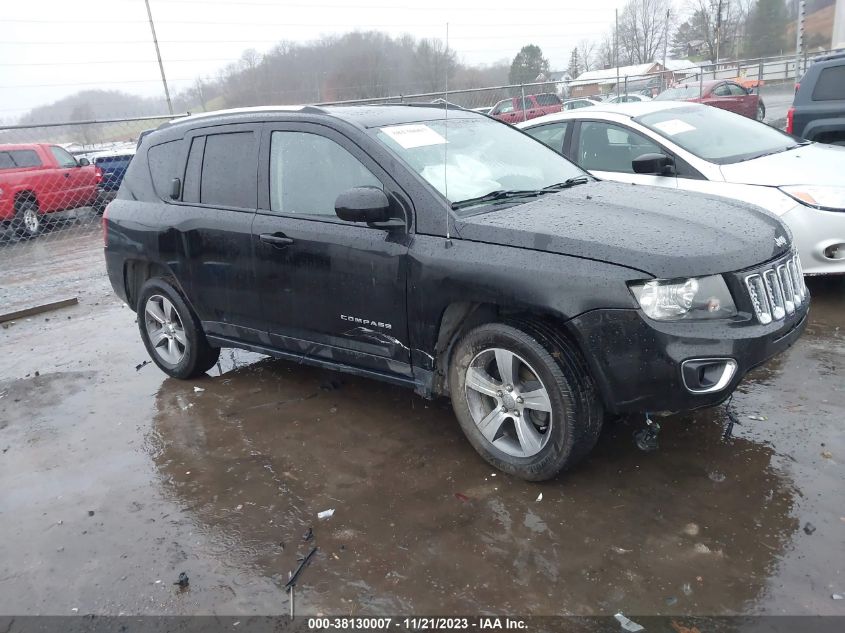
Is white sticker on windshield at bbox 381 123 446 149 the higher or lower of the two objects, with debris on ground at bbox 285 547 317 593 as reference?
higher

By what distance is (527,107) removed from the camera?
19.8 m

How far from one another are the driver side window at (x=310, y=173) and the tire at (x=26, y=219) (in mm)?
11559

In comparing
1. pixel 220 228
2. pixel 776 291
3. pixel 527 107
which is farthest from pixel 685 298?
pixel 527 107

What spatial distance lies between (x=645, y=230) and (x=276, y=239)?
2123mm

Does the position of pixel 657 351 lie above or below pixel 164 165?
below

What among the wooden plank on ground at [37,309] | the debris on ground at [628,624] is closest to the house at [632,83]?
the wooden plank on ground at [37,309]

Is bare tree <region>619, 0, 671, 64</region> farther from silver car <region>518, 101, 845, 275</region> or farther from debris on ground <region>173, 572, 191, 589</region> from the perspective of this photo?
debris on ground <region>173, 572, 191, 589</region>

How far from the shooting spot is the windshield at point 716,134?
5.79 metres

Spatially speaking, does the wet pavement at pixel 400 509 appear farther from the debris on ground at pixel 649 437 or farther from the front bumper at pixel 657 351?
the front bumper at pixel 657 351

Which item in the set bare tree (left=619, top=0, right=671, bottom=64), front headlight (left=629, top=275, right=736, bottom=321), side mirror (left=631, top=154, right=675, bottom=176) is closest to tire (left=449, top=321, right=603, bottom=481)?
front headlight (left=629, top=275, right=736, bottom=321)

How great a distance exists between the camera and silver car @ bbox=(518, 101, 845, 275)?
507 cm

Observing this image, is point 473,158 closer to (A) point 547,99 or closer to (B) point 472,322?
(B) point 472,322

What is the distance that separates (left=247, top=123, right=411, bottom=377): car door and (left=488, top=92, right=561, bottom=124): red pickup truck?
1492 centimetres

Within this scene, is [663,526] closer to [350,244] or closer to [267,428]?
[350,244]
